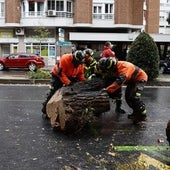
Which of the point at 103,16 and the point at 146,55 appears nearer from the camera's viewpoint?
the point at 146,55

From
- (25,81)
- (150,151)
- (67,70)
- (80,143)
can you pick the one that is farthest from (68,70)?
(25,81)

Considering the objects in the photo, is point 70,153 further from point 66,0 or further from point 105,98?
point 66,0

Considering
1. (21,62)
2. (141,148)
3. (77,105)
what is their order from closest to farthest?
(141,148) → (77,105) → (21,62)

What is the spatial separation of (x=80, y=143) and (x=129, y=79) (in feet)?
7.44

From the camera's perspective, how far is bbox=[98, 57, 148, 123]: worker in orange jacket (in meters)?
8.33

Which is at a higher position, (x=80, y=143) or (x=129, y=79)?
(x=129, y=79)

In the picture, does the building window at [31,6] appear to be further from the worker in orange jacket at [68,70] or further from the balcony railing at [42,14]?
the worker in orange jacket at [68,70]

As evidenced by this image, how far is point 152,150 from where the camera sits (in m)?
6.56

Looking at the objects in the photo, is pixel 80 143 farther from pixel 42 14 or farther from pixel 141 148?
pixel 42 14

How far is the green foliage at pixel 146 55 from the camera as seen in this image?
17672mm

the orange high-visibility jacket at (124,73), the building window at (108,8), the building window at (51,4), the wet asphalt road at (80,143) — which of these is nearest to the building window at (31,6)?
the building window at (51,4)

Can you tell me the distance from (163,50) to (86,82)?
107ft

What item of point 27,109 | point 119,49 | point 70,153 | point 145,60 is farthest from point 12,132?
point 119,49

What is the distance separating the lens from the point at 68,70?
347 inches
